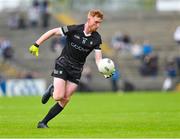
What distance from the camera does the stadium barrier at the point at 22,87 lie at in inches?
1860

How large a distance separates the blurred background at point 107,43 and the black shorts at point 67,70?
1077 inches

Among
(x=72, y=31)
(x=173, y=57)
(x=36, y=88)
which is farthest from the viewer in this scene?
(x=173, y=57)

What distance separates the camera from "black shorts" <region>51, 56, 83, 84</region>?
19656 millimetres

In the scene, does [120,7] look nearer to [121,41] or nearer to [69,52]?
[121,41]

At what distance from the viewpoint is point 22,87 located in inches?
1885

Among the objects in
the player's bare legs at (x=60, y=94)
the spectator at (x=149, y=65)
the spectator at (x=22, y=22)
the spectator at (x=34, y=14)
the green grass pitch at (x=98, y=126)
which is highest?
the player's bare legs at (x=60, y=94)

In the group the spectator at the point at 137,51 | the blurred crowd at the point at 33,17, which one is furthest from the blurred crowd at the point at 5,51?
the spectator at the point at 137,51

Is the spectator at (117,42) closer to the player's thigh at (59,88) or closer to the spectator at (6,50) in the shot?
the spectator at (6,50)

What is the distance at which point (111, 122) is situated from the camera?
2220 cm

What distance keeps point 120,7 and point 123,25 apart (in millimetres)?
3225

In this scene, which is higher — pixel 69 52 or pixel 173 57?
pixel 69 52

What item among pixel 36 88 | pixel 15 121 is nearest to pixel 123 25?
pixel 36 88

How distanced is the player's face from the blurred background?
→ 2769 centimetres

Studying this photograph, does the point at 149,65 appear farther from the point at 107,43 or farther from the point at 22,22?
the point at 22,22
